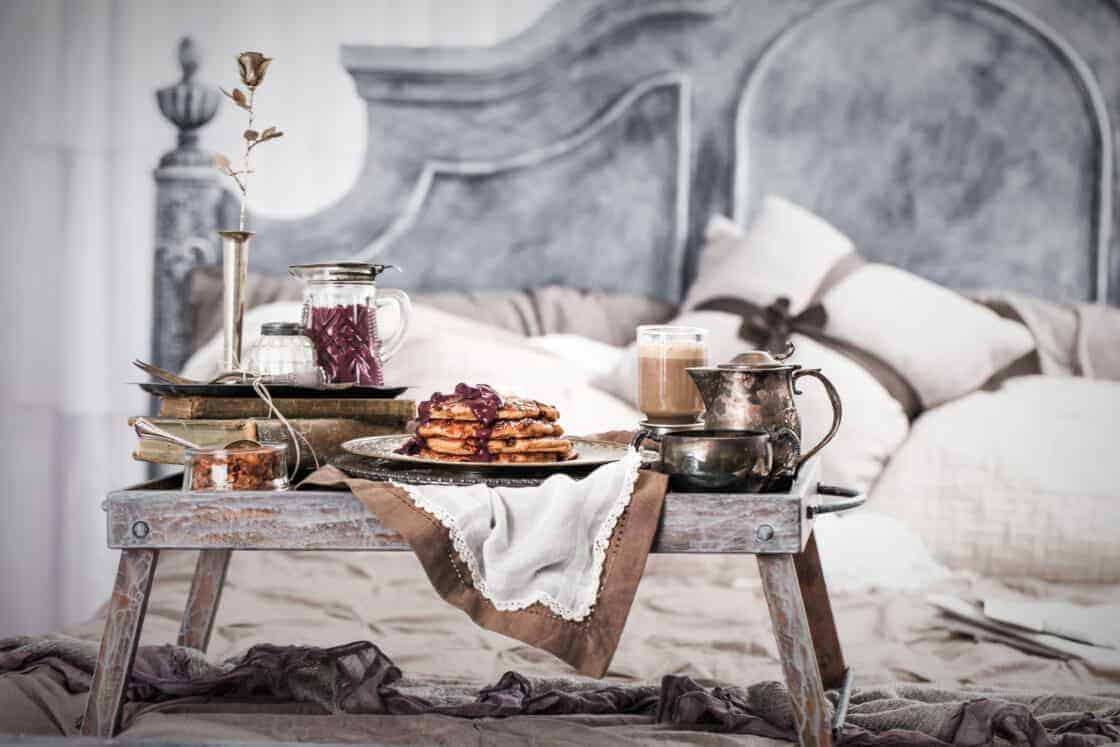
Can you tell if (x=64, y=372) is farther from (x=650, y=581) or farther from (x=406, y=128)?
(x=650, y=581)

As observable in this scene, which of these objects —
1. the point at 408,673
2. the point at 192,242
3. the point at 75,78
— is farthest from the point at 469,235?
the point at 408,673

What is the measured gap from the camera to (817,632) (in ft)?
5.10

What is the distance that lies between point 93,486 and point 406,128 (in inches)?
51.0

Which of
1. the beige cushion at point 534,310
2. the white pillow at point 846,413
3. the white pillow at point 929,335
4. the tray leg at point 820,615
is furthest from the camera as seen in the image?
the beige cushion at point 534,310

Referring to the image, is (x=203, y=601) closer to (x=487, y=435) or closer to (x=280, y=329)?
(x=280, y=329)

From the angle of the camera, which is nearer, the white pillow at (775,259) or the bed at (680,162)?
the white pillow at (775,259)

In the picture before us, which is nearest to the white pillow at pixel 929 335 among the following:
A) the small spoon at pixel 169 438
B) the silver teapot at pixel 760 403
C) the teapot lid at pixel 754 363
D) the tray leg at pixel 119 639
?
the teapot lid at pixel 754 363

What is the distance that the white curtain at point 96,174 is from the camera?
3061 millimetres

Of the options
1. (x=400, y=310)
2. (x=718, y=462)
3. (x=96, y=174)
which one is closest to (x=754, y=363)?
(x=718, y=462)

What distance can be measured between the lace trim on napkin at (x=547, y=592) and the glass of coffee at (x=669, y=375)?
289mm

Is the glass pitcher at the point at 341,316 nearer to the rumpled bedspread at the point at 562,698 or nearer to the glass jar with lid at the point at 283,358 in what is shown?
the glass jar with lid at the point at 283,358

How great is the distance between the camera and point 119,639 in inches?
46.3

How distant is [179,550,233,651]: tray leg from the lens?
167 cm

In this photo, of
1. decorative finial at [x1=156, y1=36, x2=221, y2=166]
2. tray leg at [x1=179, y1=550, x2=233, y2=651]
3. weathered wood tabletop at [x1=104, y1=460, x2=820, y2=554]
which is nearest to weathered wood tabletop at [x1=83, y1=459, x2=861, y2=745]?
weathered wood tabletop at [x1=104, y1=460, x2=820, y2=554]
